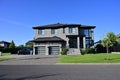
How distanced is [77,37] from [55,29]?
6781mm

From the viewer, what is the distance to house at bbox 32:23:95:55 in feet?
184

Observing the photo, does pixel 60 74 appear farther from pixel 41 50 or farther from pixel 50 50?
pixel 41 50

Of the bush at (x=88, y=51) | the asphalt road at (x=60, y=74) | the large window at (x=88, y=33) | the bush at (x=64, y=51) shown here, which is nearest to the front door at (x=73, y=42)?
the large window at (x=88, y=33)

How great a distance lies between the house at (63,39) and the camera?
184ft

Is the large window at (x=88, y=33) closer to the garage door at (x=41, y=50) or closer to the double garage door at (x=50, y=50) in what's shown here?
the double garage door at (x=50, y=50)

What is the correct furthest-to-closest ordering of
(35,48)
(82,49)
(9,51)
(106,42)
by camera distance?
(9,51)
(35,48)
(82,49)
(106,42)

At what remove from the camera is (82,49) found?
2132 inches

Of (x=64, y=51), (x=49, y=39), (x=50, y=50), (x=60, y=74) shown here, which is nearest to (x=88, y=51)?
(x=64, y=51)

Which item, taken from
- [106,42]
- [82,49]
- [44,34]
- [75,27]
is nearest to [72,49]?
[82,49]

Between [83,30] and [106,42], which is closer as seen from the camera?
[106,42]

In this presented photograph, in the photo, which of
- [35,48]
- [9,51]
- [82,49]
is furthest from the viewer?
[9,51]

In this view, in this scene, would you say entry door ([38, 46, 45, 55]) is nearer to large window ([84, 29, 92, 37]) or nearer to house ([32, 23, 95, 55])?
house ([32, 23, 95, 55])

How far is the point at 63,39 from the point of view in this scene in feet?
188

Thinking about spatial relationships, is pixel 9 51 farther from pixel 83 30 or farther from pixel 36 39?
pixel 83 30
